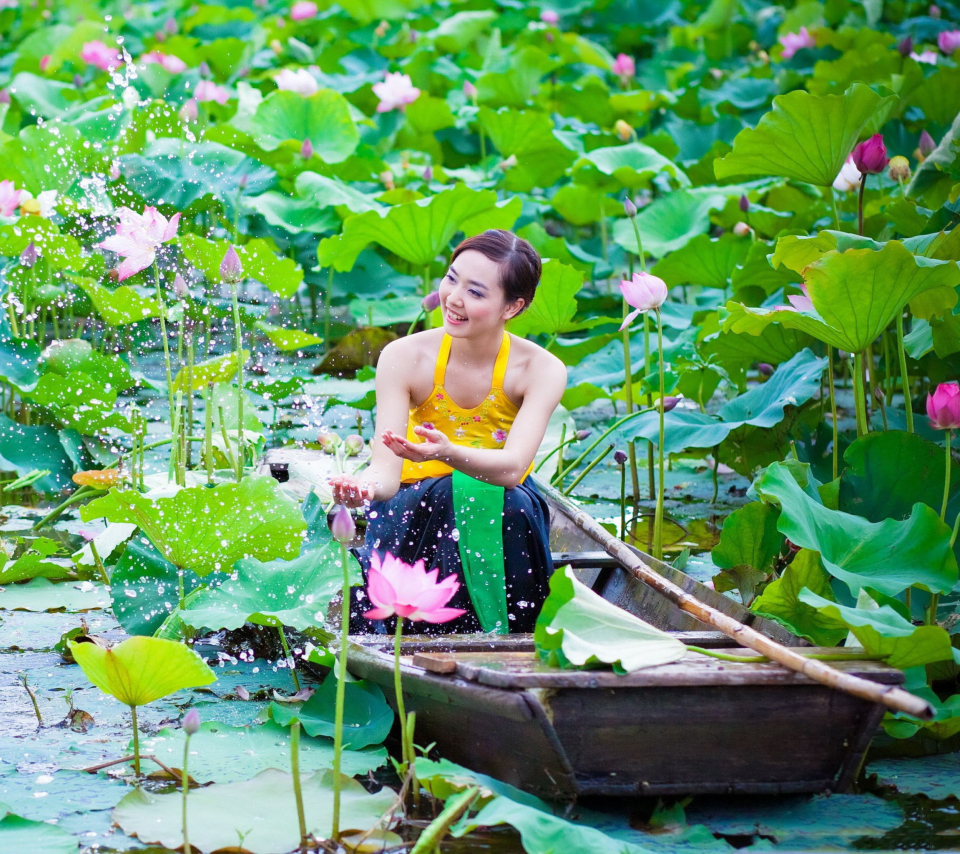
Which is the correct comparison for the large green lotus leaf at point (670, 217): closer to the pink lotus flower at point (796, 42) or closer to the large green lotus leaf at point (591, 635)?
the large green lotus leaf at point (591, 635)

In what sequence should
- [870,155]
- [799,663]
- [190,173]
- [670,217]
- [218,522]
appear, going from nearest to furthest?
[799,663], [218,522], [870,155], [190,173], [670,217]

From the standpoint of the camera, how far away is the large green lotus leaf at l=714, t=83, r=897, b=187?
262 cm

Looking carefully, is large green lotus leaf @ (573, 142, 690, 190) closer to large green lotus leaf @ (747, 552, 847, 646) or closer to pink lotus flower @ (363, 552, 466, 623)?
large green lotus leaf @ (747, 552, 847, 646)

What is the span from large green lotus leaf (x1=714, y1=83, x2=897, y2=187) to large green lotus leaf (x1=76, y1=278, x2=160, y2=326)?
4.82 ft

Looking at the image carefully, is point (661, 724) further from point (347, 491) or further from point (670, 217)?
point (670, 217)

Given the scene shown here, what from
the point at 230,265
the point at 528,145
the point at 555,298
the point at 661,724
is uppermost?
the point at 528,145

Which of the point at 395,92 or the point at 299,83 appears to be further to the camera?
the point at 395,92

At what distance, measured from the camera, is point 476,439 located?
2486 millimetres

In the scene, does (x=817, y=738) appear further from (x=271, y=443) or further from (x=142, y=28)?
(x=142, y=28)

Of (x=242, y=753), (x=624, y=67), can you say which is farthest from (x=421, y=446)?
(x=624, y=67)

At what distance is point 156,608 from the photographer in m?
2.39

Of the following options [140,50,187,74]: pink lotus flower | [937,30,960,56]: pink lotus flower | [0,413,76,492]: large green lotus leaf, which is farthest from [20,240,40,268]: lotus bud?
[937,30,960,56]: pink lotus flower

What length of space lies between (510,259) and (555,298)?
124 centimetres

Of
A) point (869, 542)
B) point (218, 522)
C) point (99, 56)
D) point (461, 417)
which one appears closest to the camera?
point (869, 542)
